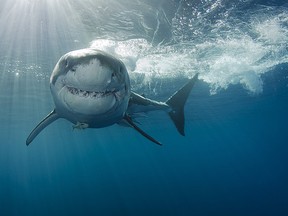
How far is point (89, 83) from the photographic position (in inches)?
133

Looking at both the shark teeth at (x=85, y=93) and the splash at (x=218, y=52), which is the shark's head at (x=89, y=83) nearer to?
the shark teeth at (x=85, y=93)

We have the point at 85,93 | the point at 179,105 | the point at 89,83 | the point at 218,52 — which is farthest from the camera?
the point at 218,52

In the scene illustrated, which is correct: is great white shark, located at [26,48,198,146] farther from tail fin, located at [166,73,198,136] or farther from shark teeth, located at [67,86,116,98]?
tail fin, located at [166,73,198,136]

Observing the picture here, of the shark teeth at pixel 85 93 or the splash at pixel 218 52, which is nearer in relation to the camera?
the shark teeth at pixel 85 93

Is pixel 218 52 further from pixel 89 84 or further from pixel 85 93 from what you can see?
pixel 89 84

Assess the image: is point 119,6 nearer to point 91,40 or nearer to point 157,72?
point 91,40

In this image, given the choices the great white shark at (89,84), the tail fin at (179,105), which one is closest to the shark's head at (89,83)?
the great white shark at (89,84)

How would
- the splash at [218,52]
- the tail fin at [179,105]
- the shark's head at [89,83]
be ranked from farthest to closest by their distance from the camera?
the splash at [218,52]
the tail fin at [179,105]
the shark's head at [89,83]

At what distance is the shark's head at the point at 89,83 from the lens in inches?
130

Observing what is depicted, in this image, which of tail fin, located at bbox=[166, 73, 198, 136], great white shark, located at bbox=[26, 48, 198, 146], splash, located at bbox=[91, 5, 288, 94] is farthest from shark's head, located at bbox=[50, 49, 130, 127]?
splash, located at bbox=[91, 5, 288, 94]

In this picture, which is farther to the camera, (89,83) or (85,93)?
(85,93)

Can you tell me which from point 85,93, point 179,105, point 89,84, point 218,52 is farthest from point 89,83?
point 218,52

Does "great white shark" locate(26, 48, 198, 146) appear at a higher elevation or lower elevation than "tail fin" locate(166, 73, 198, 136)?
higher

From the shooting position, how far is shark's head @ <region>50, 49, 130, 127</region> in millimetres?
3314
